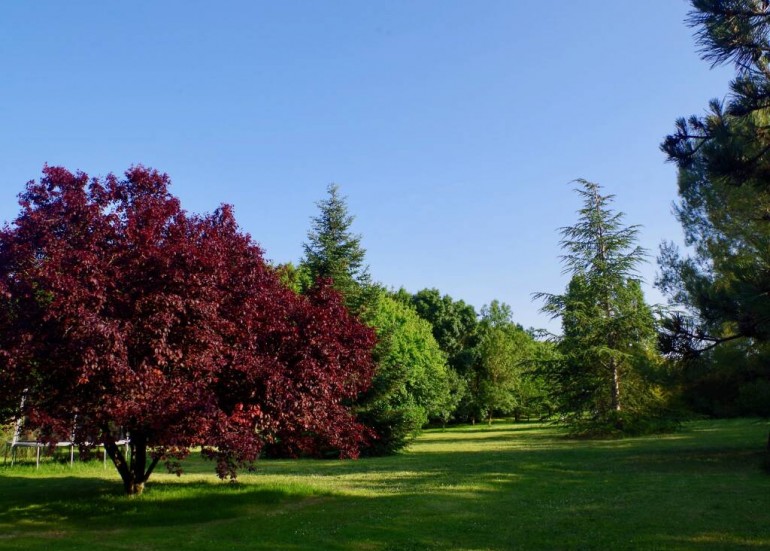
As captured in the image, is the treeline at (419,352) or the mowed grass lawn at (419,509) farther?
the treeline at (419,352)

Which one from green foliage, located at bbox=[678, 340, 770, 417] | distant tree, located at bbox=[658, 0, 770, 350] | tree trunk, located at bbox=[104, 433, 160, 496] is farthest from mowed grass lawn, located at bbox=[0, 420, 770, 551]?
distant tree, located at bbox=[658, 0, 770, 350]

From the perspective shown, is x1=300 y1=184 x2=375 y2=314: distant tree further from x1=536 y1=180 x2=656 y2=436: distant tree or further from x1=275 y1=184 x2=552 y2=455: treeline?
x1=536 y1=180 x2=656 y2=436: distant tree

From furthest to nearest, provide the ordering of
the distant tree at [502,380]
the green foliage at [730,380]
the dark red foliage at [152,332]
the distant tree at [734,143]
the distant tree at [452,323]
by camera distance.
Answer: the distant tree at [452,323]
the distant tree at [502,380]
the green foliage at [730,380]
the dark red foliage at [152,332]
the distant tree at [734,143]

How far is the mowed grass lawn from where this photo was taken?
938 centimetres

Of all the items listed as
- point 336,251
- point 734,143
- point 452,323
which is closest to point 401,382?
point 336,251

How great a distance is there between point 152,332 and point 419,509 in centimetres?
588

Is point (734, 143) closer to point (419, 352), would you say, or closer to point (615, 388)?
point (615, 388)

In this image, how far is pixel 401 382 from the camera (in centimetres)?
2770

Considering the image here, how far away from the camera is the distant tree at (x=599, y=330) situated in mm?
34344

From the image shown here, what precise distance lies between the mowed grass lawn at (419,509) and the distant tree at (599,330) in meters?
14.8

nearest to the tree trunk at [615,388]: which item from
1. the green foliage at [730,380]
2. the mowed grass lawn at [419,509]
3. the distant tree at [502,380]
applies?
the mowed grass lawn at [419,509]

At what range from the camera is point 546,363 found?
3609 centimetres

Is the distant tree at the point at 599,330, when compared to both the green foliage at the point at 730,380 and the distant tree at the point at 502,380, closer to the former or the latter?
the green foliage at the point at 730,380

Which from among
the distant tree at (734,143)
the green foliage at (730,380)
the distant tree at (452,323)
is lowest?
the green foliage at (730,380)
